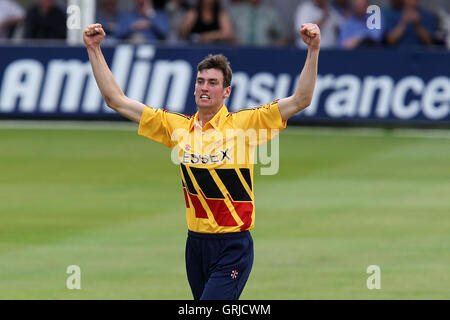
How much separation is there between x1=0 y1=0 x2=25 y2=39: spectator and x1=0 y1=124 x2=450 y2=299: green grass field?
3904mm

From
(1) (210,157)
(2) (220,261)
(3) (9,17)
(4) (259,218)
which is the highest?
(3) (9,17)

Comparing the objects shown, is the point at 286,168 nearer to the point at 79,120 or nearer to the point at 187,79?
the point at 187,79

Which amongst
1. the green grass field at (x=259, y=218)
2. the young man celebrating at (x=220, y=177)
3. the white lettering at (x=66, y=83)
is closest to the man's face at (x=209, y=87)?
the young man celebrating at (x=220, y=177)

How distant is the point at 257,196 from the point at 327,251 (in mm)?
3612

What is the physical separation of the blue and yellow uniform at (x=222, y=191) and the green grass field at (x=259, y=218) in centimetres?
276

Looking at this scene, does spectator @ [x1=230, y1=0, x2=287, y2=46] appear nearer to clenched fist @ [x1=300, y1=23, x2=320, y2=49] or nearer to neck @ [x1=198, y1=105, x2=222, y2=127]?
neck @ [x1=198, y1=105, x2=222, y2=127]

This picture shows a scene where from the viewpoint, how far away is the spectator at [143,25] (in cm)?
2292

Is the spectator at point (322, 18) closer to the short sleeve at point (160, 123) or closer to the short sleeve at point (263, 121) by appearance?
the short sleeve at point (160, 123)

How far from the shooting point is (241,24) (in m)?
23.9

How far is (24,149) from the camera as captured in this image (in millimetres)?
19766

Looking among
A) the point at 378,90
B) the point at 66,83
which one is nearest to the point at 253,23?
the point at 378,90

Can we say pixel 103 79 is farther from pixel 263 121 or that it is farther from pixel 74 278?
pixel 74 278

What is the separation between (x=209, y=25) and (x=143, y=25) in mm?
1493

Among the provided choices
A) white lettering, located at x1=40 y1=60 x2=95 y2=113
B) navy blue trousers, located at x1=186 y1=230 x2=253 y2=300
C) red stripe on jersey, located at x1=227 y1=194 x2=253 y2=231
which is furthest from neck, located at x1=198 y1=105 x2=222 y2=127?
white lettering, located at x1=40 y1=60 x2=95 y2=113
